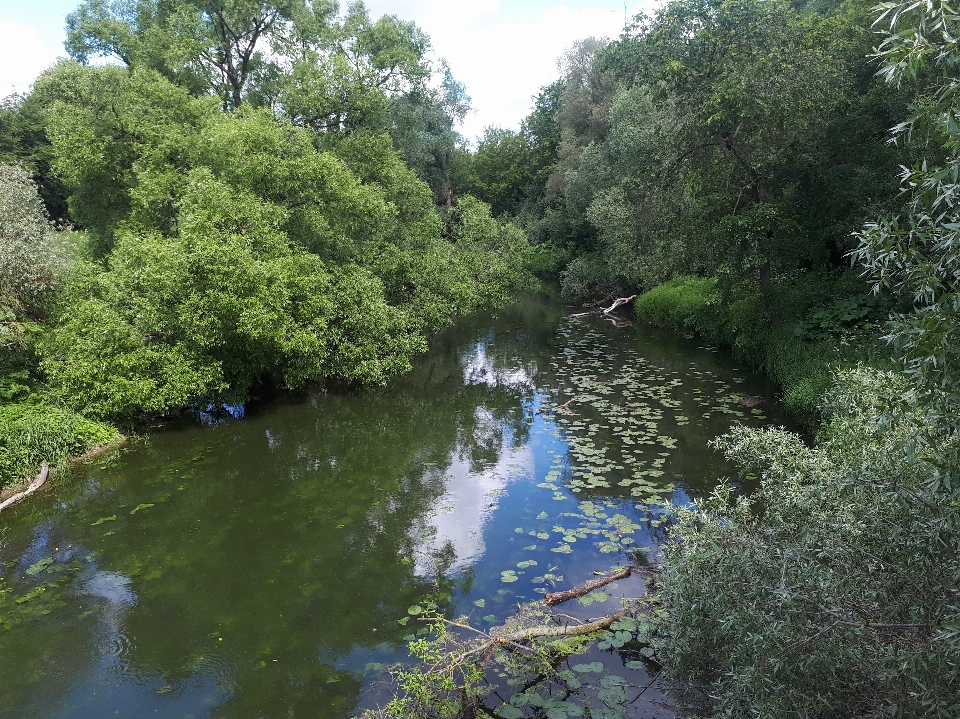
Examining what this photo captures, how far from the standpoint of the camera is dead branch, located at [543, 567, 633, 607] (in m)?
7.77

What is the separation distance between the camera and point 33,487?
11422 mm

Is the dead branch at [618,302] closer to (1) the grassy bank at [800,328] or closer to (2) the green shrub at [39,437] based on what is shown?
(1) the grassy bank at [800,328]

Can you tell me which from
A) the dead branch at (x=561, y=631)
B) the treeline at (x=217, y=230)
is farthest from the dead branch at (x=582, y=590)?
the treeline at (x=217, y=230)

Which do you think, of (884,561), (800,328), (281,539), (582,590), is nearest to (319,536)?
(281,539)

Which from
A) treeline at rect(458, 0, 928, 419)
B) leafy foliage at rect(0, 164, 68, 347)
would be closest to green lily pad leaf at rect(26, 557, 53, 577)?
leafy foliage at rect(0, 164, 68, 347)

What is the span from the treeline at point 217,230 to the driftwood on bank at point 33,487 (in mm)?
300

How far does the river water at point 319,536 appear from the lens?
6.93 meters

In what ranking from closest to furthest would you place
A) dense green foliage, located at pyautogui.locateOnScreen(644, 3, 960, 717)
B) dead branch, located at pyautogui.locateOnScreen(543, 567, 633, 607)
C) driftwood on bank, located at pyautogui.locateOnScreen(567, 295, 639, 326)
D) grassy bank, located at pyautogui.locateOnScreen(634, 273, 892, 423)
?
dense green foliage, located at pyautogui.locateOnScreen(644, 3, 960, 717)
dead branch, located at pyautogui.locateOnScreen(543, 567, 633, 607)
grassy bank, located at pyautogui.locateOnScreen(634, 273, 892, 423)
driftwood on bank, located at pyautogui.locateOnScreen(567, 295, 639, 326)

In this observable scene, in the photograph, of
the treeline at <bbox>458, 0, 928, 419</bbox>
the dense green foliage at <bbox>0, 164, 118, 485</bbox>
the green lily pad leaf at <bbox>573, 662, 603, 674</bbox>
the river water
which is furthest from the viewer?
the treeline at <bbox>458, 0, 928, 419</bbox>

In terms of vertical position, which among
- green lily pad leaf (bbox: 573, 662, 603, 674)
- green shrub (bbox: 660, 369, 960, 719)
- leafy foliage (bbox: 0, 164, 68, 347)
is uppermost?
leafy foliage (bbox: 0, 164, 68, 347)

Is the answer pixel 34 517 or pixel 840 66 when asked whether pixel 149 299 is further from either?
pixel 840 66

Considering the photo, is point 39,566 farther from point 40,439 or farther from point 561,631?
point 561,631

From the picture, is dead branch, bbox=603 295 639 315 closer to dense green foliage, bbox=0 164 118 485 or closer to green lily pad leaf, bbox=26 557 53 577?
dense green foliage, bbox=0 164 118 485

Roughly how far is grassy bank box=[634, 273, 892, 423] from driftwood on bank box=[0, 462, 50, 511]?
48.8ft
